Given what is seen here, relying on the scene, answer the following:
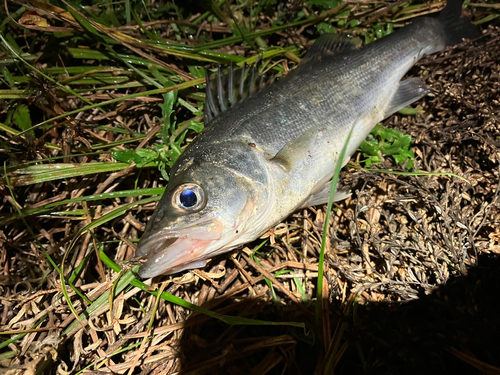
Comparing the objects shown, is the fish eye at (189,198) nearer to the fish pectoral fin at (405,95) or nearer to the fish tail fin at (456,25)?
the fish pectoral fin at (405,95)

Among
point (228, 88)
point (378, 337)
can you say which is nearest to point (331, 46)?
point (228, 88)

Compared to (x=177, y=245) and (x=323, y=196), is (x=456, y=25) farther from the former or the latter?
(x=177, y=245)

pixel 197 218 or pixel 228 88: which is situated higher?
pixel 228 88

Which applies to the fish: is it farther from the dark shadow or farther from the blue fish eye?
the dark shadow

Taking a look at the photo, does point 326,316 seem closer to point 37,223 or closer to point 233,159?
point 233,159

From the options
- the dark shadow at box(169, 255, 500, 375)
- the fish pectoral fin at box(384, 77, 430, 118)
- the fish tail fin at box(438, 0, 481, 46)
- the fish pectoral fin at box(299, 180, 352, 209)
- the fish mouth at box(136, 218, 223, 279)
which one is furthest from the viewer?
the fish tail fin at box(438, 0, 481, 46)

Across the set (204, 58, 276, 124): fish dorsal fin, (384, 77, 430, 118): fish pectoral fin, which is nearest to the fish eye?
(204, 58, 276, 124): fish dorsal fin
